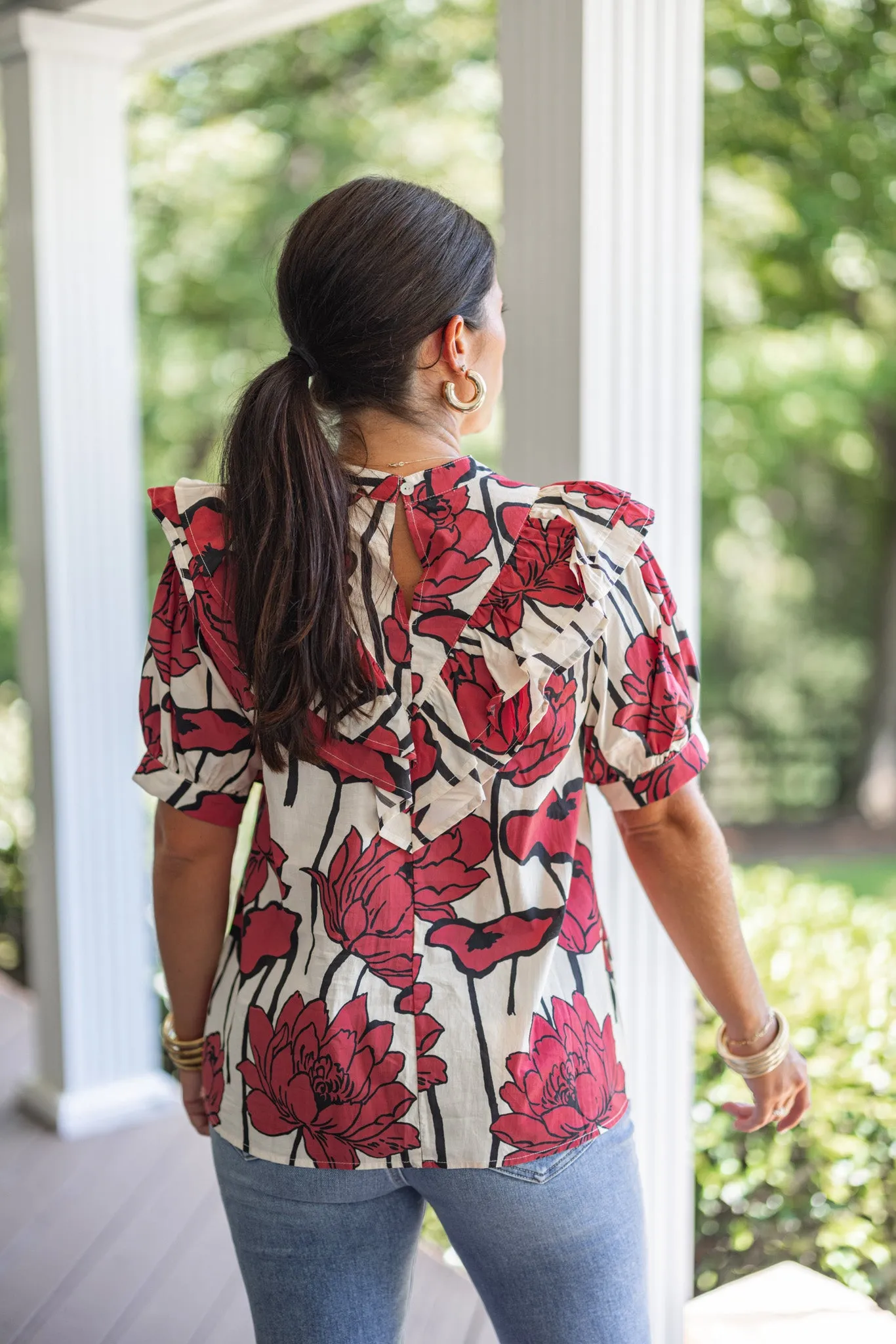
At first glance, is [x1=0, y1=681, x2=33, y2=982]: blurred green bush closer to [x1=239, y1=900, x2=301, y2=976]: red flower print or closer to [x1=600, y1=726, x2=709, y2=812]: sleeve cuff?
[x1=239, y1=900, x2=301, y2=976]: red flower print

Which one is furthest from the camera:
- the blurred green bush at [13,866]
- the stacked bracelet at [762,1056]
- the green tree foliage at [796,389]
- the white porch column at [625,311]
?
the green tree foliage at [796,389]

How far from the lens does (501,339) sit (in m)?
1.17

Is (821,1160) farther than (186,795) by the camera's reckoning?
Yes

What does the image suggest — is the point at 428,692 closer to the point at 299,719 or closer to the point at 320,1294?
the point at 299,719

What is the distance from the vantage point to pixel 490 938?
1104mm

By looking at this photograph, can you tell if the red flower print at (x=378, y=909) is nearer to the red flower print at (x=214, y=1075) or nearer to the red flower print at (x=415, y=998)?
the red flower print at (x=415, y=998)

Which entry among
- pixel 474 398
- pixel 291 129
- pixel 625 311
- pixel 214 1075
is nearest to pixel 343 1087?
pixel 214 1075

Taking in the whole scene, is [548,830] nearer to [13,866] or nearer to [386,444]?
[386,444]

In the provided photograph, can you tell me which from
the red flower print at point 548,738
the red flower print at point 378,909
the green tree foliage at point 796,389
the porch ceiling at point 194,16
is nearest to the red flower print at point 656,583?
the red flower print at point 548,738

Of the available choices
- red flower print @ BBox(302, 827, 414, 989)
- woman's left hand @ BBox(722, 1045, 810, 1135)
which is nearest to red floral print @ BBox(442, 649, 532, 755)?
red flower print @ BBox(302, 827, 414, 989)

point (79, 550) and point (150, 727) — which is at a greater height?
point (79, 550)

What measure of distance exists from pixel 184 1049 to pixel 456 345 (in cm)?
82

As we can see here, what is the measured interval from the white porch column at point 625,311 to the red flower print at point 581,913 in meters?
0.61

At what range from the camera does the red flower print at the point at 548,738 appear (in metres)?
1.08
